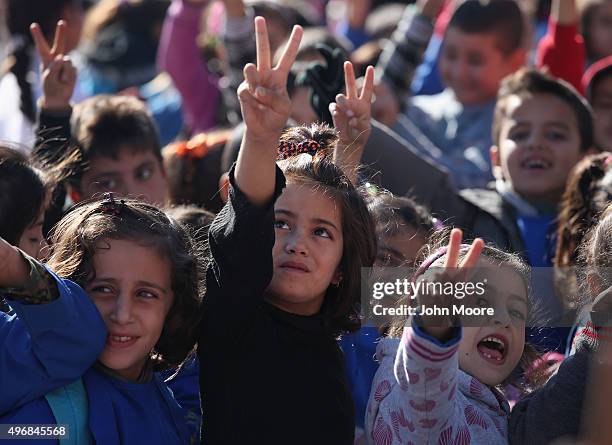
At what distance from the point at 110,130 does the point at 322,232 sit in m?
1.41

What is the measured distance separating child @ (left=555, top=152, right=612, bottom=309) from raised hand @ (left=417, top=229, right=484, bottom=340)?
1082mm

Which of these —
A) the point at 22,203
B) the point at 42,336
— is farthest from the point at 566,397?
the point at 22,203

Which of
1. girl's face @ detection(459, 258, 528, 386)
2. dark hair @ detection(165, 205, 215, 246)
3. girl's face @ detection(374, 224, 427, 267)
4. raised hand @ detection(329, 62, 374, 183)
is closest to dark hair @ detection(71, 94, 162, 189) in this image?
dark hair @ detection(165, 205, 215, 246)

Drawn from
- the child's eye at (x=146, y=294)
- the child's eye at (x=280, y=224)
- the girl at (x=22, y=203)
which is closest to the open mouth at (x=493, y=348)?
the child's eye at (x=280, y=224)

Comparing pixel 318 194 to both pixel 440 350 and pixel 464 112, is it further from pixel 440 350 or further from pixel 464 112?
A: pixel 464 112

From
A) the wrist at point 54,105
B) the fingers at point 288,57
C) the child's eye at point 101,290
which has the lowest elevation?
the child's eye at point 101,290

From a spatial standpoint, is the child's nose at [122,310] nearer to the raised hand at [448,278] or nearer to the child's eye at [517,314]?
the raised hand at [448,278]

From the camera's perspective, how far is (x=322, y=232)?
8.19 feet

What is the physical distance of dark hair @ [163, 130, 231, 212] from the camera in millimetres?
4027

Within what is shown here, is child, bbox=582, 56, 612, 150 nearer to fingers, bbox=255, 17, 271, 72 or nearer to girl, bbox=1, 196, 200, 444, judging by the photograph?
girl, bbox=1, 196, 200, 444

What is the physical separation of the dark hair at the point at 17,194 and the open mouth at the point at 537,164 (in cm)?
171

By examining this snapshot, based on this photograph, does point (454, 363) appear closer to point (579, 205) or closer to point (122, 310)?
point (122, 310)

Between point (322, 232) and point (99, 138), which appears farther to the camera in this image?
point (99, 138)

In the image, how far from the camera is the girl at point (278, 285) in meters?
2.14
